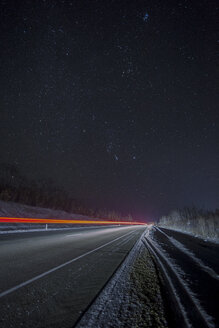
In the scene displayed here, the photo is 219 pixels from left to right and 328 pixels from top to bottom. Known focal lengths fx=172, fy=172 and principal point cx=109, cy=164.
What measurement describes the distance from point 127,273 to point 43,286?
1.90m

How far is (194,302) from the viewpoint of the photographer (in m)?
2.48

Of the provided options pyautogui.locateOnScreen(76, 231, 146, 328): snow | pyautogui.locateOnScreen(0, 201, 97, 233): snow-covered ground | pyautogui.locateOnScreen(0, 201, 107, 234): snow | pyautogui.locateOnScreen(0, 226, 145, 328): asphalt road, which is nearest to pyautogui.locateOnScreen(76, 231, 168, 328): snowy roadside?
pyautogui.locateOnScreen(76, 231, 146, 328): snow

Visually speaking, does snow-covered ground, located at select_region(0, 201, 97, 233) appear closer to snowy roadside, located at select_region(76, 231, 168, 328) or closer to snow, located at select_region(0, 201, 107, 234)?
snow, located at select_region(0, 201, 107, 234)

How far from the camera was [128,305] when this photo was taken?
2.40m

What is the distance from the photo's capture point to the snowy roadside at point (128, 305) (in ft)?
6.40

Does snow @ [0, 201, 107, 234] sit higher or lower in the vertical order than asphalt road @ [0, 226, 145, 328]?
lower

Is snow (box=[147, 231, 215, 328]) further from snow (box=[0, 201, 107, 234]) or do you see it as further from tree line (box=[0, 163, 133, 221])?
tree line (box=[0, 163, 133, 221])

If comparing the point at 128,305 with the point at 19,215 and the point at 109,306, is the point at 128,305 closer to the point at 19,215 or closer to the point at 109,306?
the point at 109,306

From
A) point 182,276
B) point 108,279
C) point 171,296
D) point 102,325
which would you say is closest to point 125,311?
point 102,325

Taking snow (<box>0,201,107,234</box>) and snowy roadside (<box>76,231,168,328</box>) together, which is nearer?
snowy roadside (<box>76,231,168,328</box>)

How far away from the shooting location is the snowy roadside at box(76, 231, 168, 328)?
195 cm

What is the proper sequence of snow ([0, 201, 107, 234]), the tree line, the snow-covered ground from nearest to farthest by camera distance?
snow ([0, 201, 107, 234])
the snow-covered ground
the tree line

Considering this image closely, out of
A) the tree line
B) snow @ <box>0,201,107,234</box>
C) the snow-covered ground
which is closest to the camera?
snow @ <box>0,201,107,234</box>

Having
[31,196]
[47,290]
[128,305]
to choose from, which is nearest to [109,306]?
[128,305]
